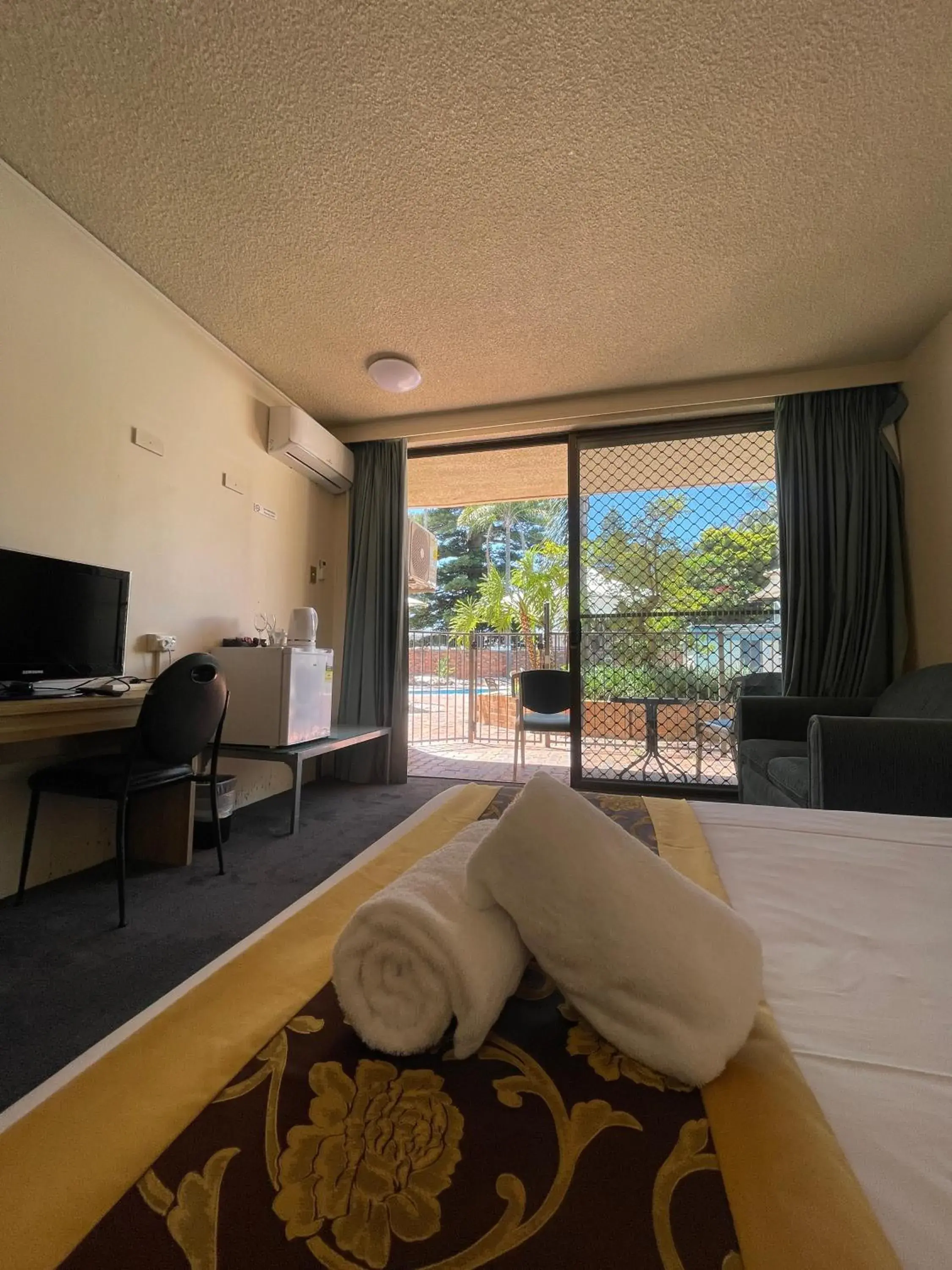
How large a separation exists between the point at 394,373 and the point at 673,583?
7.63ft

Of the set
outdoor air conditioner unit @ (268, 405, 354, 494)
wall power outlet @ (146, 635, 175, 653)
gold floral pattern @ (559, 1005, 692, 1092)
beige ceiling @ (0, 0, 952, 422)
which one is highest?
beige ceiling @ (0, 0, 952, 422)

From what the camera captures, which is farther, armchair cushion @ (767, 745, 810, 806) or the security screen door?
the security screen door

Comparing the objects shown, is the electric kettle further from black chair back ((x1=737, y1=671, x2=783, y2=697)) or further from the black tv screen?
black chair back ((x1=737, y1=671, x2=783, y2=697))

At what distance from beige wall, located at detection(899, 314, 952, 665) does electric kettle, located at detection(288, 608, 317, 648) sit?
3.45m

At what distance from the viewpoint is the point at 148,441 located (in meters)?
2.46

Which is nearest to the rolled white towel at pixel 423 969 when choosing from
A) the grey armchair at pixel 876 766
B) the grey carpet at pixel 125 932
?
the grey carpet at pixel 125 932

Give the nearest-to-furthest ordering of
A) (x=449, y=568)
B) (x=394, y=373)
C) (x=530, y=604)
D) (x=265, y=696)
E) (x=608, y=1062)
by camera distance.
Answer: (x=608, y=1062) → (x=265, y=696) → (x=394, y=373) → (x=530, y=604) → (x=449, y=568)

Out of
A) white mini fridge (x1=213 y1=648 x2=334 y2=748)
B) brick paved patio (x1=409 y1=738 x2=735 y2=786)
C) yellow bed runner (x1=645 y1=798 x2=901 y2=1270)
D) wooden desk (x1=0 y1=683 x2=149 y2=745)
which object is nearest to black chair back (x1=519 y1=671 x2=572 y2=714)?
brick paved patio (x1=409 y1=738 x2=735 y2=786)

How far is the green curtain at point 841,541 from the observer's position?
296cm

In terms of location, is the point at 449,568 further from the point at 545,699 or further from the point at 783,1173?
the point at 783,1173

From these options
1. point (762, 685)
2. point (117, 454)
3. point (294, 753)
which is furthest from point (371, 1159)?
point (762, 685)

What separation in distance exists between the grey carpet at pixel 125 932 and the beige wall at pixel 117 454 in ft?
1.11

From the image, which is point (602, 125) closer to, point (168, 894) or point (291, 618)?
point (291, 618)

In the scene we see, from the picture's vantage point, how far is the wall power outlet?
2514 millimetres
